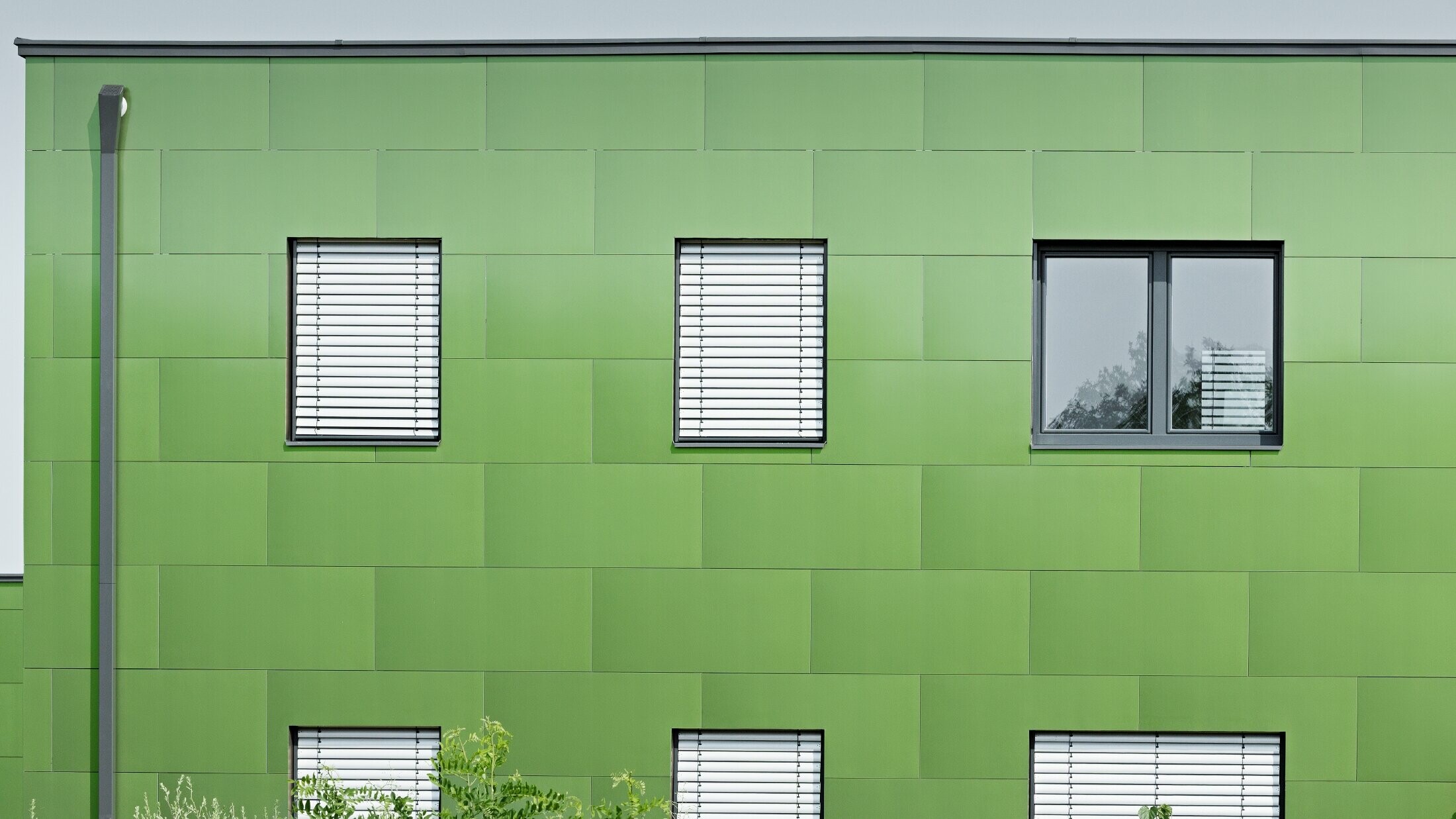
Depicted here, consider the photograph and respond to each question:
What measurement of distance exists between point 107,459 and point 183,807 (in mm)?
2129

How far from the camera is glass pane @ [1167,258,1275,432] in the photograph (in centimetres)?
548

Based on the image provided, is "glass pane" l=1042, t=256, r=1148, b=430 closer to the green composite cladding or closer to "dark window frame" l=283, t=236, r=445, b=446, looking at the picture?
the green composite cladding

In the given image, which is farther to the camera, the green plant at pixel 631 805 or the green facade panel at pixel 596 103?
the green facade panel at pixel 596 103

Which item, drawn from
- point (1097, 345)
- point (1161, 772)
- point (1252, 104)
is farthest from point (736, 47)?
point (1161, 772)

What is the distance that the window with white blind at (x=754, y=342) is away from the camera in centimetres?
550

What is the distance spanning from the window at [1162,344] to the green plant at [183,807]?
17.4ft

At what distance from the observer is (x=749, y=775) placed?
5.50 metres

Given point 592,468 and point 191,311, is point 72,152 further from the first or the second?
point 592,468

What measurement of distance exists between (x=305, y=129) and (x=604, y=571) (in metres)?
3.23

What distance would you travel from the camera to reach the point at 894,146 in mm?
5430

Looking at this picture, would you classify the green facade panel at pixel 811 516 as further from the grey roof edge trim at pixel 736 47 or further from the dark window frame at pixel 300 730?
the grey roof edge trim at pixel 736 47

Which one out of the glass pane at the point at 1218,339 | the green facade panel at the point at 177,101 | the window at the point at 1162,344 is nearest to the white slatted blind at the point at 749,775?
the window at the point at 1162,344

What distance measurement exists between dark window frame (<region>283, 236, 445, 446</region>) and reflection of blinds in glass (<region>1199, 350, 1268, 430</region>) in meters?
4.59

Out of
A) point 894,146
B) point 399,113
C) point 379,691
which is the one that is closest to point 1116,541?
point 894,146
